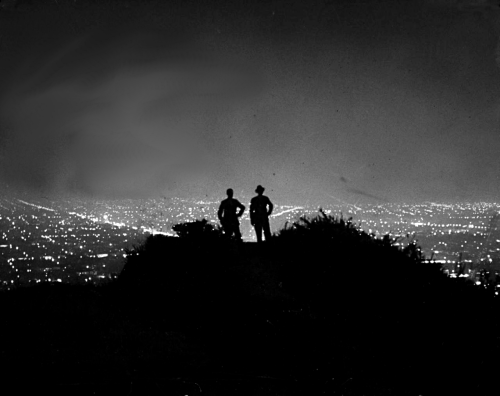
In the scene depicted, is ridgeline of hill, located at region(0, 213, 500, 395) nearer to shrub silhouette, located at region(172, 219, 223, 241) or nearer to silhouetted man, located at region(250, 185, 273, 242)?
shrub silhouette, located at region(172, 219, 223, 241)

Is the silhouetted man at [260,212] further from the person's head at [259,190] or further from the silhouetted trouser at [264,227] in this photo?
the person's head at [259,190]

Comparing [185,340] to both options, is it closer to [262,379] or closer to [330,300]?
[262,379]

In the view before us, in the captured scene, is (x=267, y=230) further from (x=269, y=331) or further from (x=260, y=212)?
(x=269, y=331)

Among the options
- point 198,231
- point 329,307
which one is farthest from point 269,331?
point 198,231

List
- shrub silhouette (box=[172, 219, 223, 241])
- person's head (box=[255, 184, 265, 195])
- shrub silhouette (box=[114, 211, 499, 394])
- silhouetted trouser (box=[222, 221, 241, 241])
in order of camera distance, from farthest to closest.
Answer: silhouetted trouser (box=[222, 221, 241, 241]), person's head (box=[255, 184, 265, 195]), shrub silhouette (box=[172, 219, 223, 241]), shrub silhouette (box=[114, 211, 499, 394])

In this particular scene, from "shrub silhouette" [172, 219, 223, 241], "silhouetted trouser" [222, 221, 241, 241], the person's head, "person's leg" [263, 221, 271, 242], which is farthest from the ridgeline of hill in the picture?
the person's head

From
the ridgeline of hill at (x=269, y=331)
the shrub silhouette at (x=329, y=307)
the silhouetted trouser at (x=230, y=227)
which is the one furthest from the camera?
the silhouetted trouser at (x=230, y=227)

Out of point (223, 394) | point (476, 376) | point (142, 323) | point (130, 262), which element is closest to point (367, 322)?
point (476, 376)

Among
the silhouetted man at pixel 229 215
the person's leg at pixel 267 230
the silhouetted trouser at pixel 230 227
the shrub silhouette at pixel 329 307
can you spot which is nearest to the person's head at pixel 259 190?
the silhouetted man at pixel 229 215
